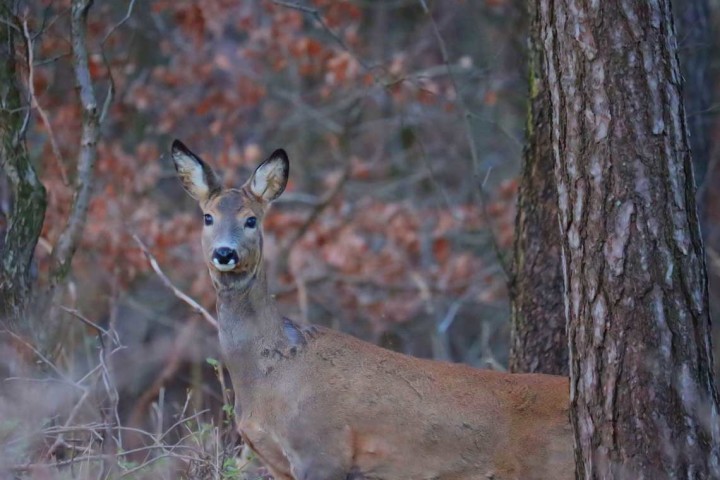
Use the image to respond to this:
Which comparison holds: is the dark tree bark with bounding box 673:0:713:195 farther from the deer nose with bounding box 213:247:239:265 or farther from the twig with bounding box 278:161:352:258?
the deer nose with bounding box 213:247:239:265

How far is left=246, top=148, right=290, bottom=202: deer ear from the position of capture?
704 cm

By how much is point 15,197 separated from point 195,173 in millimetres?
1013

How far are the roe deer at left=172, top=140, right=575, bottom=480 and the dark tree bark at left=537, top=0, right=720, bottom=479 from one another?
1.00 meters

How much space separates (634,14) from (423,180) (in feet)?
38.3

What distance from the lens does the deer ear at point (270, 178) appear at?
704cm

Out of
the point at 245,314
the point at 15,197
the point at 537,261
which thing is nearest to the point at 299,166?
the point at 537,261

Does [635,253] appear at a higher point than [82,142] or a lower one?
lower

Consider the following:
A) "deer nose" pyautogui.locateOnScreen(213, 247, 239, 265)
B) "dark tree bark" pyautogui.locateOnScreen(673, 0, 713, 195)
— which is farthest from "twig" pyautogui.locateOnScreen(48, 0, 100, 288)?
"dark tree bark" pyautogui.locateOnScreen(673, 0, 713, 195)

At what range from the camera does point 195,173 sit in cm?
704

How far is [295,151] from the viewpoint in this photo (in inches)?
626

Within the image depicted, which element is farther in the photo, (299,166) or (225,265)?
(299,166)

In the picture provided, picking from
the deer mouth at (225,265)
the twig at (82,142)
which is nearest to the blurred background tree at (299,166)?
the twig at (82,142)

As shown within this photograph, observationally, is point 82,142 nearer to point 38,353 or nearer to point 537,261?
point 38,353

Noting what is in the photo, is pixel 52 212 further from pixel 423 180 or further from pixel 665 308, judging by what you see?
pixel 665 308
